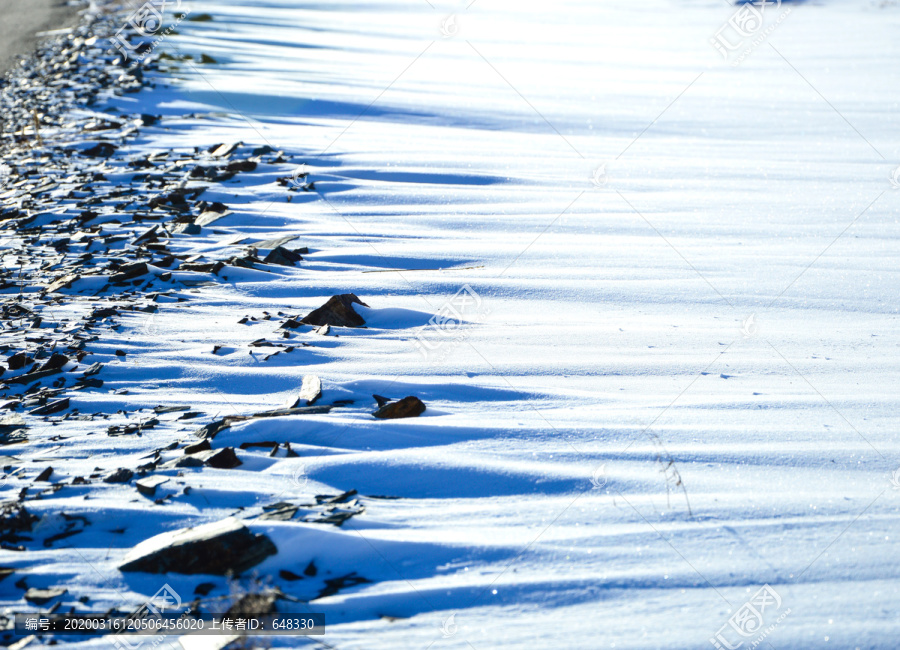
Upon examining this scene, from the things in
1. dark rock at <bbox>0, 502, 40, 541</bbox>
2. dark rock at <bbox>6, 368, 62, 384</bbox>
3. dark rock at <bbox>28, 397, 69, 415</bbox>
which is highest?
dark rock at <bbox>6, 368, 62, 384</bbox>

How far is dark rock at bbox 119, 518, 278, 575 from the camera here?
78.9 inches

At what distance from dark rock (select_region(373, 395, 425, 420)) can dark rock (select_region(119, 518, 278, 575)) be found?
81 cm

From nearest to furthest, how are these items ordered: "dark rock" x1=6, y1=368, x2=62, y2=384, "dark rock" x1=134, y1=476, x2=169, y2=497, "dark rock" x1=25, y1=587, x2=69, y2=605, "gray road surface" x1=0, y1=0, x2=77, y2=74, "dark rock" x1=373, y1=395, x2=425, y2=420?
"dark rock" x1=25, y1=587, x2=69, y2=605, "dark rock" x1=134, y1=476, x2=169, y2=497, "dark rock" x1=373, y1=395, x2=425, y2=420, "dark rock" x1=6, y1=368, x2=62, y2=384, "gray road surface" x1=0, y1=0, x2=77, y2=74

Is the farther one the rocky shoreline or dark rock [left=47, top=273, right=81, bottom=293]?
dark rock [left=47, top=273, right=81, bottom=293]

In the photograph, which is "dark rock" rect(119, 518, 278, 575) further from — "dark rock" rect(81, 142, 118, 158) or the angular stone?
"dark rock" rect(81, 142, 118, 158)

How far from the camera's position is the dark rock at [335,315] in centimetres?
365

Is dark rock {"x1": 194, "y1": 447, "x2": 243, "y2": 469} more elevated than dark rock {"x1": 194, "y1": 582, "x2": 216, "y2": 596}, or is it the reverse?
dark rock {"x1": 194, "y1": 447, "x2": 243, "y2": 469}

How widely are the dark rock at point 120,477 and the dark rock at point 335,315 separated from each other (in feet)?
4.45

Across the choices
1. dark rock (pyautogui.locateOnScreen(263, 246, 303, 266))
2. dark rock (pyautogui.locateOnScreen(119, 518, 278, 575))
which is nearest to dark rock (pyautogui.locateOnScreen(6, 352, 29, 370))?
dark rock (pyautogui.locateOnScreen(263, 246, 303, 266))

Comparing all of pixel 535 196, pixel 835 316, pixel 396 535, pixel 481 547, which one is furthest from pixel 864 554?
pixel 535 196

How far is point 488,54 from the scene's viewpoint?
1196 cm

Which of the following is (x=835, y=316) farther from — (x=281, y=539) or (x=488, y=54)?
(x=488, y=54)

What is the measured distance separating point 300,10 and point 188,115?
30.5ft

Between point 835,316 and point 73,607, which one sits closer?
point 73,607
